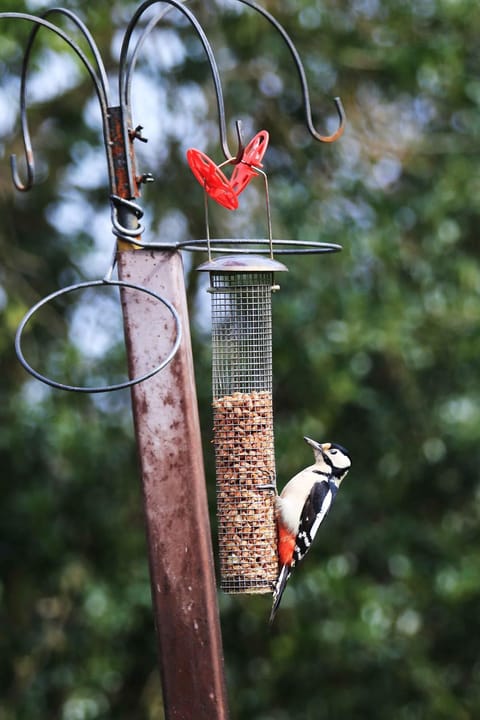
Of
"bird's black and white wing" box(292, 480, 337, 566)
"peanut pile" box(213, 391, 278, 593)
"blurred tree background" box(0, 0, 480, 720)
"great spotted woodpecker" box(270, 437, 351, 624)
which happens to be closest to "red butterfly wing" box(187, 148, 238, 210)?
"peanut pile" box(213, 391, 278, 593)

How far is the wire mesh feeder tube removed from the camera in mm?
2818

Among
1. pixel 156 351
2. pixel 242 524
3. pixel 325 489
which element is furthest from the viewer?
pixel 325 489

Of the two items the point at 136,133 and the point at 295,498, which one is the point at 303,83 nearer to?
the point at 136,133

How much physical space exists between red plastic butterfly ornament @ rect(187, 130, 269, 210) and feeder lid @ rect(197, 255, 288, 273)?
0.12 meters

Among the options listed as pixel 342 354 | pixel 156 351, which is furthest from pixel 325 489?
pixel 342 354

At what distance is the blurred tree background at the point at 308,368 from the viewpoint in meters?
5.65

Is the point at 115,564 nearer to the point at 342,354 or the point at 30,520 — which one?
the point at 30,520

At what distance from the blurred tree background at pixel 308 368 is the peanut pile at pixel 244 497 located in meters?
2.61

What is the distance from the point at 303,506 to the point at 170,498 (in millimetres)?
982

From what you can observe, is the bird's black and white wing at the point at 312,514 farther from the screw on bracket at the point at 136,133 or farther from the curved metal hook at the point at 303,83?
the screw on bracket at the point at 136,133

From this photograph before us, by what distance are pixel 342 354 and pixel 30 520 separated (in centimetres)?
187

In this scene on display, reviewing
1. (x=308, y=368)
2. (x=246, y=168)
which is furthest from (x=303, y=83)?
(x=308, y=368)

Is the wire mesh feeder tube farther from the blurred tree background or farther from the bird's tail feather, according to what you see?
the blurred tree background

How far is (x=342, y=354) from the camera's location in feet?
18.2
